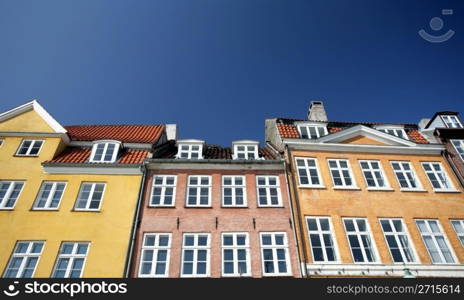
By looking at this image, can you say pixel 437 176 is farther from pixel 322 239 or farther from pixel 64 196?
pixel 64 196

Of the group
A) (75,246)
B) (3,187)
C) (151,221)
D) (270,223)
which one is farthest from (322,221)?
(3,187)

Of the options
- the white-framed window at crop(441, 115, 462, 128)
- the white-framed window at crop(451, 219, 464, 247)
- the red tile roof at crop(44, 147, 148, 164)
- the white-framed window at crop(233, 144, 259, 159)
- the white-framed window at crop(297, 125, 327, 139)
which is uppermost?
the white-framed window at crop(441, 115, 462, 128)

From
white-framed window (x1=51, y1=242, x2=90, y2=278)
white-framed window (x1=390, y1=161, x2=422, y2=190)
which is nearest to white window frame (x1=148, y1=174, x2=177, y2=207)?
white-framed window (x1=51, y1=242, x2=90, y2=278)

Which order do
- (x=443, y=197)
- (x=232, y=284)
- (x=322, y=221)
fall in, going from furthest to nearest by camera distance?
(x=443, y=197) < (x=322, y=221) < (x=232, y=284)

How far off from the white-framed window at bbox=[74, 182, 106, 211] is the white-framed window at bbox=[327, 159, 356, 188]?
46.7 feet

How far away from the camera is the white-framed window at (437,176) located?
19.5m

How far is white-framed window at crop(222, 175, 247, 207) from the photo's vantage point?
59.7 ft

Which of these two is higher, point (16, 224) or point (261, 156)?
point (261, 156)

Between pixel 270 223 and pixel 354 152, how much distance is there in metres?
8.24

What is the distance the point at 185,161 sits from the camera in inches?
774

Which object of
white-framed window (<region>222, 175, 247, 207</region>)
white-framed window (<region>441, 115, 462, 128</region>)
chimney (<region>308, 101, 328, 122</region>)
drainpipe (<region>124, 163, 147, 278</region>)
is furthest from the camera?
chimney (<region>308, 101, 328, 122</region>)

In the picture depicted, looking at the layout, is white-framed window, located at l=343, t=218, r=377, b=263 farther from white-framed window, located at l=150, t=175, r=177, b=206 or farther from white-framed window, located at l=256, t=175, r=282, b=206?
white-framed window, located at l=150, t=175, r=177, b=206

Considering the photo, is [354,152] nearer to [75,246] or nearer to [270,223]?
[270,223]

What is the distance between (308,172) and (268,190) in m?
2.96
